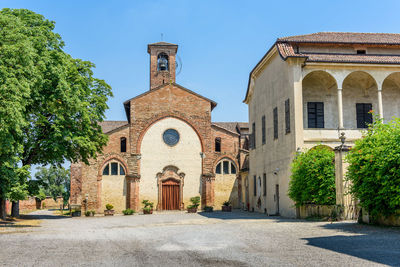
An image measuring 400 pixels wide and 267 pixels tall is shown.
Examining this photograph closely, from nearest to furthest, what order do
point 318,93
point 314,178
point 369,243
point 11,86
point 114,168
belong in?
point 369,243 → point 11,86 → point 314,178 → point 318,93 → point 114,168

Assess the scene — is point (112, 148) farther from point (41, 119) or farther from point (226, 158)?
point (41, 119)

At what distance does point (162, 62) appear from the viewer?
41.9 meters

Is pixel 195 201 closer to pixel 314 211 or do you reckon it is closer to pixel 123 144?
pixel 123 144

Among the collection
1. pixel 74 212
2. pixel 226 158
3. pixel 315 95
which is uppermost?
pixel 315 95

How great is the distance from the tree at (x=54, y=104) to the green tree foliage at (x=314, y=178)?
38.1 feet

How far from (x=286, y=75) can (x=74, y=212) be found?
19452 mm

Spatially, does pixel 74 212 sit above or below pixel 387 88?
below

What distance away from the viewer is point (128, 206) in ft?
113

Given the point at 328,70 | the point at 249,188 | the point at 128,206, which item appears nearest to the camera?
the point at 328,70

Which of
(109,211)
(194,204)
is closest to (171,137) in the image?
(194,204)

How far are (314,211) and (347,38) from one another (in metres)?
11.0

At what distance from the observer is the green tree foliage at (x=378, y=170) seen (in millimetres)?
12477

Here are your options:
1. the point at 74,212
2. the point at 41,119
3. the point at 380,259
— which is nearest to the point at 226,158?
the point at 74,212

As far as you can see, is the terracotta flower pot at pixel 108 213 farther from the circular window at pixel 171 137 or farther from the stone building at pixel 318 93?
the stone building at pixel 318 93
